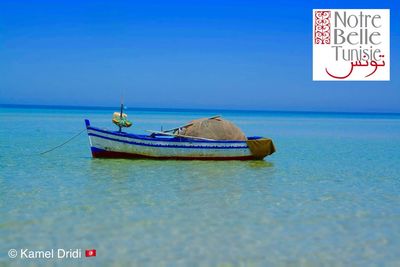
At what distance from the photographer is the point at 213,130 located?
18672 mm

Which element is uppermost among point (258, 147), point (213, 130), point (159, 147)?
point (213, 130)

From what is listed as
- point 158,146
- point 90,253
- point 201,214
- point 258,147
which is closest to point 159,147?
point 158,146

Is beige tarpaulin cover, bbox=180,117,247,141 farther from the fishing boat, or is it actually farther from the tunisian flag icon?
the tunisian flag icon

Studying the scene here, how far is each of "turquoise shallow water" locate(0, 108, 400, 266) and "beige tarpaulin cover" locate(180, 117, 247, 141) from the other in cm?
212

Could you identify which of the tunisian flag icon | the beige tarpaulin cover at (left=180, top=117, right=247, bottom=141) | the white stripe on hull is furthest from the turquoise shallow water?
the beige tarpaulin cover at (left=180, top=117, right=247, bottom=141)

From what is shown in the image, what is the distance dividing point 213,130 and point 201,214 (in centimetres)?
921

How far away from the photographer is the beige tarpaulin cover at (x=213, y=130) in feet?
61.0

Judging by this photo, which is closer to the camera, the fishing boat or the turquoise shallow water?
the turquoise shallow water

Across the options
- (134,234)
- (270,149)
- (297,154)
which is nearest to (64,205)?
(134,234)

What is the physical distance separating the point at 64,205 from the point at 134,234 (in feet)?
8.71

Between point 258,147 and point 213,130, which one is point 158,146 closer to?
point 213,130

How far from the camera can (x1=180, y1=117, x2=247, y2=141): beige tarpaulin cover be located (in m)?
18.6

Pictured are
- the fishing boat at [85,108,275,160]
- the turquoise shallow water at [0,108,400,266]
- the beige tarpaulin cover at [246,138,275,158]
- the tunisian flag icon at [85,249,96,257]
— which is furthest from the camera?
the beige tarpaulin cover at [246,138,275,158]

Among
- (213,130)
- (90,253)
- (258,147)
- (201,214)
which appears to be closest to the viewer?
(90,253)
